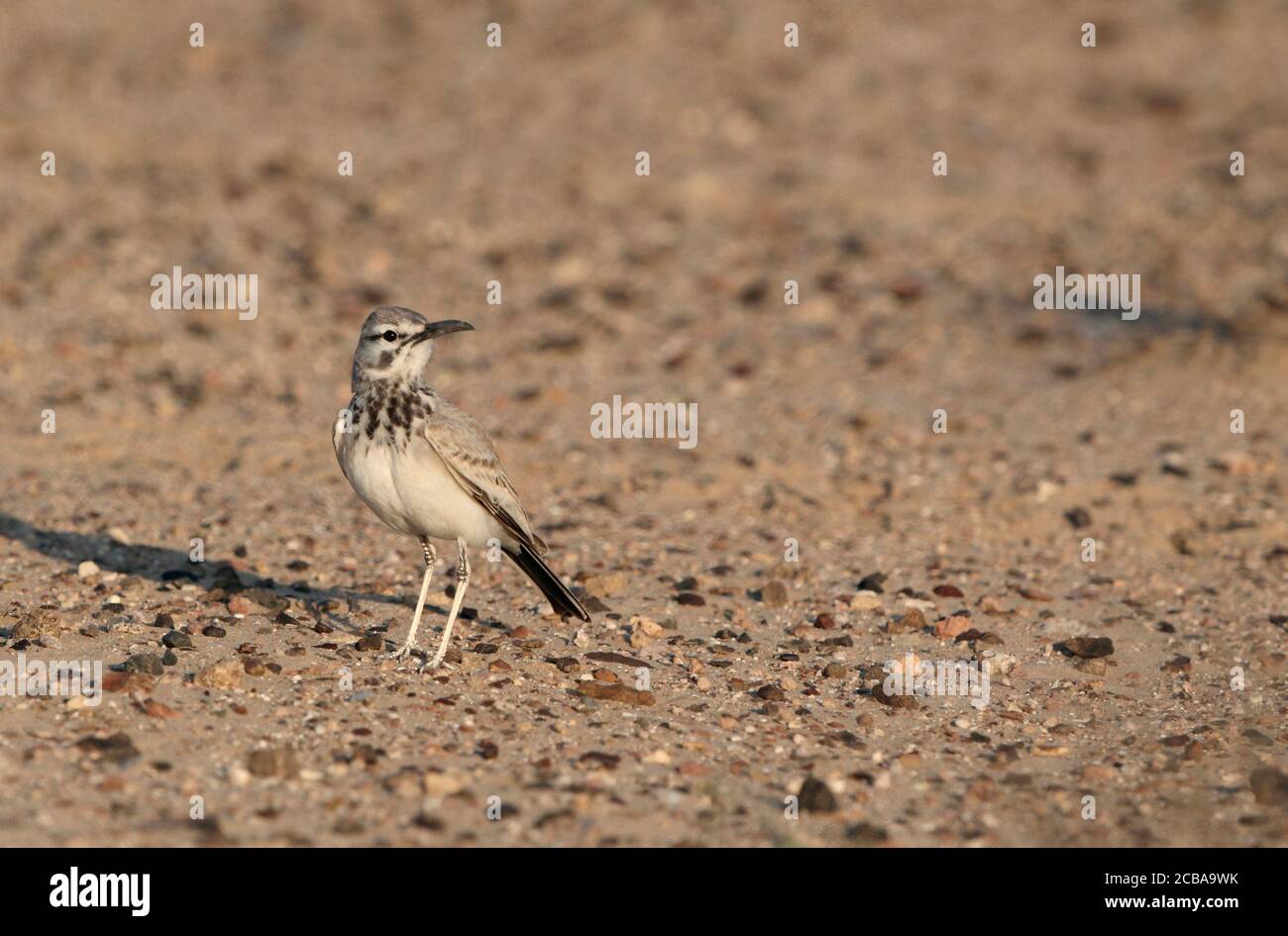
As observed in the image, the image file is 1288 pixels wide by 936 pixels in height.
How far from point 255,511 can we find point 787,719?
512 cm

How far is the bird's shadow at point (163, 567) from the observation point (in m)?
9.52

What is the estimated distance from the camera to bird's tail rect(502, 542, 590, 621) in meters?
8.72

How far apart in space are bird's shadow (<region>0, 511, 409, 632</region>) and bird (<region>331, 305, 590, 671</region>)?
127 cm

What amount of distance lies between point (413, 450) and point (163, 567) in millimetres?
2805

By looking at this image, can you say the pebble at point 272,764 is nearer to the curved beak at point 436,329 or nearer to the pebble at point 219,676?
the pebble at point 219,676

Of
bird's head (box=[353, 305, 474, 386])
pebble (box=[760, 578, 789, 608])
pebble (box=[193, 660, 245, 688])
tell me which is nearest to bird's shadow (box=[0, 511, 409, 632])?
pebble (box=[193, 660, 245, 688])

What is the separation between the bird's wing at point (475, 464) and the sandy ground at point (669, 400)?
2.72 feet

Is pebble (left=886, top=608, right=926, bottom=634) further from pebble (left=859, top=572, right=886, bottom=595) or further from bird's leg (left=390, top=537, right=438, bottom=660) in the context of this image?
bird's leg (left=390, top=537, right=438, bottom=660)

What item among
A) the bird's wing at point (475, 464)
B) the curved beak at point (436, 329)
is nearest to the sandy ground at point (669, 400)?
the bird's wing at point (475, 464)

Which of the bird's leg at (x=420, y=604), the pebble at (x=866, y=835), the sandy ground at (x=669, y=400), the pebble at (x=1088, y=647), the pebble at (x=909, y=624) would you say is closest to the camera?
the pebble at (x=866, y=835)

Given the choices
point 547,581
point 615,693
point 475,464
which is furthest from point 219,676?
point 615,693

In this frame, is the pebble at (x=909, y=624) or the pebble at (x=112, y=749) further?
the pebble at (x=909, y=624)

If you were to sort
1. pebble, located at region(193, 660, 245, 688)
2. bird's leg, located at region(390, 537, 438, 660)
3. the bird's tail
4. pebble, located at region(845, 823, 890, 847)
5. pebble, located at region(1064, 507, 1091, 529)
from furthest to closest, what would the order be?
pebble, located at region(1064, 507, 1091, 529) < the bird's tail < bird's leg, located at region(390, 537, 438, 660) < pebble, located at region(193, 660, 245, 688) < pebble, located at region(845, 823, 890, 847)

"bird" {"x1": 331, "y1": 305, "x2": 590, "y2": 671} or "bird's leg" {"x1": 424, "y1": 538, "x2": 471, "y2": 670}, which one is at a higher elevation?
"bird" {"x1": 331, "y1": 305, "x2": 590, "y2": 671}
